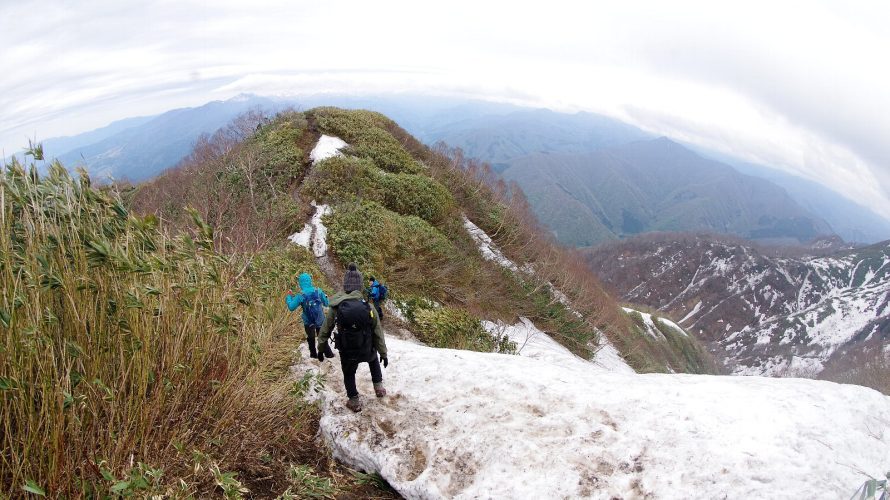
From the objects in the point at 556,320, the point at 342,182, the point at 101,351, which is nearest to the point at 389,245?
the point at 342,182

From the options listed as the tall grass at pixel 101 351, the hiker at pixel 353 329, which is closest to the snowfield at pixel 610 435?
the hiker at pixel 353 329

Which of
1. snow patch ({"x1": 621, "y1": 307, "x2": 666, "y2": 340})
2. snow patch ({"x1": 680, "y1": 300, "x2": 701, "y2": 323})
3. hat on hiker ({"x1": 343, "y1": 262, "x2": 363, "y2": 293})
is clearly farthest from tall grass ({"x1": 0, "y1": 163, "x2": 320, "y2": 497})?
snow patch ({"x1": 680, "y1": 300, "x2": 701, "y2": 323})

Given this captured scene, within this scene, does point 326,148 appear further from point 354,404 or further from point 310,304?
point 354,404

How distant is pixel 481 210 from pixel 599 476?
2157 centimetres

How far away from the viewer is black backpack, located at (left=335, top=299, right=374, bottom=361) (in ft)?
16.3

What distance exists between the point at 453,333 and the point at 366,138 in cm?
1630

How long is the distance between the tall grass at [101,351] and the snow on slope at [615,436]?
4.82 feet

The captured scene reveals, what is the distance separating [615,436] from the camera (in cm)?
429

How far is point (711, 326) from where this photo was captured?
140875mm

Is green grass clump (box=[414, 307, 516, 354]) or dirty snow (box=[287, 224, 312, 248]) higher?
dirty snow (box=[287, 224, 312, 248])

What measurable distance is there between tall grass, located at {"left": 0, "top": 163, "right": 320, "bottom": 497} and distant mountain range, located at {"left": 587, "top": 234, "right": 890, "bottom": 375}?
128296 mm

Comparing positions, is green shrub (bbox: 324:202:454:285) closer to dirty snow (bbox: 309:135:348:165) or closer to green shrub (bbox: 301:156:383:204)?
green shrub (bbox: 301:156:383:204)

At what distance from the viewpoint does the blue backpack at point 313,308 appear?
646cm

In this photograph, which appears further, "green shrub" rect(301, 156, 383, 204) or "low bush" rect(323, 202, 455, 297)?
"green shrub" rect(301, 156, 383, 204)
